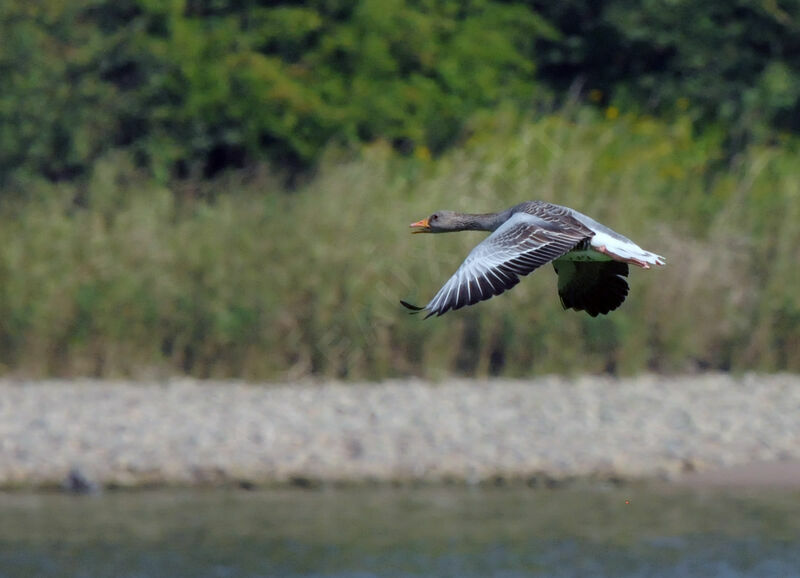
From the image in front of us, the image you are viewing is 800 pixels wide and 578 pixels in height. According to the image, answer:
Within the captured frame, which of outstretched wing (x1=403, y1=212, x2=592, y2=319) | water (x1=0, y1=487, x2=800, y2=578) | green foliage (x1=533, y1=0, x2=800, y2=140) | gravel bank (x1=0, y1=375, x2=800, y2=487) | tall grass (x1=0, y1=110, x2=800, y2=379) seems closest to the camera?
outstretched wing (x1=403, y1=212, x2=592, y2=319)

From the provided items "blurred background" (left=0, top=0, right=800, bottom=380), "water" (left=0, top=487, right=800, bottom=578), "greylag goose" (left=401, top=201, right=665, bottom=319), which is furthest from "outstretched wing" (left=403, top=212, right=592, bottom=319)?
"blurred background" (left=0, top=0, right=800, bottom=380)

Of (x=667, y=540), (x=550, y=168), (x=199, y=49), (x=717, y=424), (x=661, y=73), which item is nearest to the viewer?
(x=667, y=540)

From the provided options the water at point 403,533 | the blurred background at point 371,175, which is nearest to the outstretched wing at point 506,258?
the water at point 403,533

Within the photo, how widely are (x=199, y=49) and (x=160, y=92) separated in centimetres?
92

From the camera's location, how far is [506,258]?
16.6ft

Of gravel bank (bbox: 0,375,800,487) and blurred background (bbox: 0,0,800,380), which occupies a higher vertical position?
blurred background (bbox: 0,0,800,380)

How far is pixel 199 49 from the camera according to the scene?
1845cm

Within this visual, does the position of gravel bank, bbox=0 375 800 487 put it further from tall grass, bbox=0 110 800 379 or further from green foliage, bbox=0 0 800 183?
green foliage, bbox=0 0 800 183

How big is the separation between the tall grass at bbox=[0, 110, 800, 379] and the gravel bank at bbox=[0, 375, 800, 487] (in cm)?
38

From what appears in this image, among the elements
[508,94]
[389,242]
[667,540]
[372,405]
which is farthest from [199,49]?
[667,540]

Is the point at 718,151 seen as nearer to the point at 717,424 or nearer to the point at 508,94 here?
the point at 508,94

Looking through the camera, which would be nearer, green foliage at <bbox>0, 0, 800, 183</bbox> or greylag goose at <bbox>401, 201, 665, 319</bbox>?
greylag goose at <bbox>401, 201, 665, 319</bbox>

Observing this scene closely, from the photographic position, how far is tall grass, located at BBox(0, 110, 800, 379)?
46.9 feet

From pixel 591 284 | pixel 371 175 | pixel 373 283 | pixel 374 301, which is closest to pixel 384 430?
pixel 374 301
